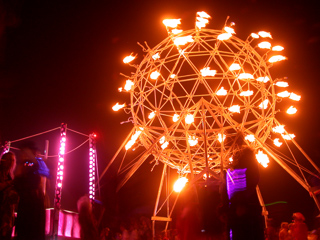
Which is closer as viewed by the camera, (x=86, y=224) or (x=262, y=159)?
(x=86, y=224)

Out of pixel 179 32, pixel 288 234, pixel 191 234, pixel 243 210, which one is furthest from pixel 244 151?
pixel 179 32

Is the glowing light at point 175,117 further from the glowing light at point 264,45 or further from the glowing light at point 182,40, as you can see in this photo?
the glowing light at point 264,45

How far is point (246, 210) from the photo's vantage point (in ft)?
11.6

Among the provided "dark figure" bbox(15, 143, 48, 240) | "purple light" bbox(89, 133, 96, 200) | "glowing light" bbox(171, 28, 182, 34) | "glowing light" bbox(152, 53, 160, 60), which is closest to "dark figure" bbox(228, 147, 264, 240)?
"dark figure" bbox(15, 143, 48, 240)

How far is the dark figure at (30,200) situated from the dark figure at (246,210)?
193 centimetres

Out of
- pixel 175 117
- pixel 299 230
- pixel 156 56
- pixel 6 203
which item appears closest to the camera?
pixel 6 203

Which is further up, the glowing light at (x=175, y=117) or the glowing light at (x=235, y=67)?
the glowing light at (x=235, y=67)

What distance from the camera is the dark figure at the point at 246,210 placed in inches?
138

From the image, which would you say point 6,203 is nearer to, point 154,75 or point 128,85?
point 154,75

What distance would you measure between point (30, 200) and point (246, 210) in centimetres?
211

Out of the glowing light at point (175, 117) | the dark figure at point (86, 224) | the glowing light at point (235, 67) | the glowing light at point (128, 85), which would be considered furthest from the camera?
the glowing light at point (175, 117)

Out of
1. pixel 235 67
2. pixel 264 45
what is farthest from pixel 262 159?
pixel 264 45

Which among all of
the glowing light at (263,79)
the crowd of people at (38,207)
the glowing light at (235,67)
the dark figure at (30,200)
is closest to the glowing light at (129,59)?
the glowing light at (235,67)

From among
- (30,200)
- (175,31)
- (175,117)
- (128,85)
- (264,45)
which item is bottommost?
(30,200)
